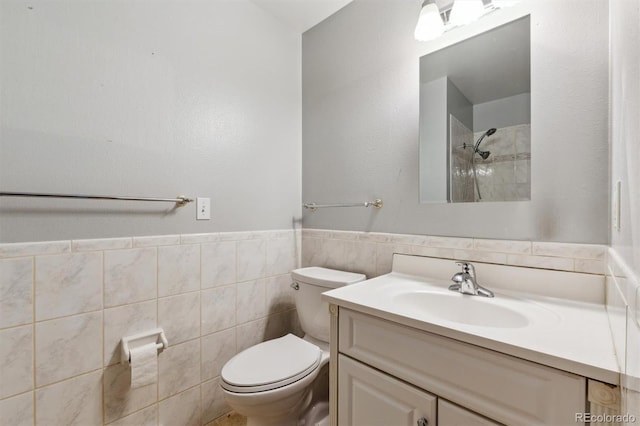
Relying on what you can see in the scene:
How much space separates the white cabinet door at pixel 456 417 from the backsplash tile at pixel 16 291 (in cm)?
139

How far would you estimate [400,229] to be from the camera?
1.43 m

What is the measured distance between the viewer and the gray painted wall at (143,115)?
99 centimetres

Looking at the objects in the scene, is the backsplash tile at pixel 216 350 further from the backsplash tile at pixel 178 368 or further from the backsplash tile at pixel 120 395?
the backsplash tile at pixel 120 395

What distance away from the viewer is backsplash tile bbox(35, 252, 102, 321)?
3.28ft

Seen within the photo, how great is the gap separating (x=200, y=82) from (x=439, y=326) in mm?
1536

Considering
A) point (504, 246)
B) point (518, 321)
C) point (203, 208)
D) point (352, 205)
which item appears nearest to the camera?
point (518, 321)

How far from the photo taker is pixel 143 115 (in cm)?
125

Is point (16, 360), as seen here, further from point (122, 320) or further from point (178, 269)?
point (178, 269)

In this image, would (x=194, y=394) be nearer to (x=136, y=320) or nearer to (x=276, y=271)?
(x=136, y=320)

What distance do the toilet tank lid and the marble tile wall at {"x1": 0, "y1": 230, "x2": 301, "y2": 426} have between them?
11.3 inches

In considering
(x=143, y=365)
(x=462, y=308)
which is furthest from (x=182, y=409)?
(x=462, y=308)

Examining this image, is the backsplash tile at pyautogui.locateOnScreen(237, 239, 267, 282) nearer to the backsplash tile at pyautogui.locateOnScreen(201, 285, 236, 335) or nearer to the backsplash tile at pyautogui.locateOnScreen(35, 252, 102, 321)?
the backsplash tile at pyautogui.locateOnScreen(201, 285, 236, 335)

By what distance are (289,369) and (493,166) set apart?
4.03 ft

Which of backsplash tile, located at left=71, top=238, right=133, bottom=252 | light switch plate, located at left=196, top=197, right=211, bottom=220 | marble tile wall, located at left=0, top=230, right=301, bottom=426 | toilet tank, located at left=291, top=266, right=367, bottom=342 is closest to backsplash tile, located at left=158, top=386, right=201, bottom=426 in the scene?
marble tile wall, located at left=0, top=230, right=301, bottom=426
